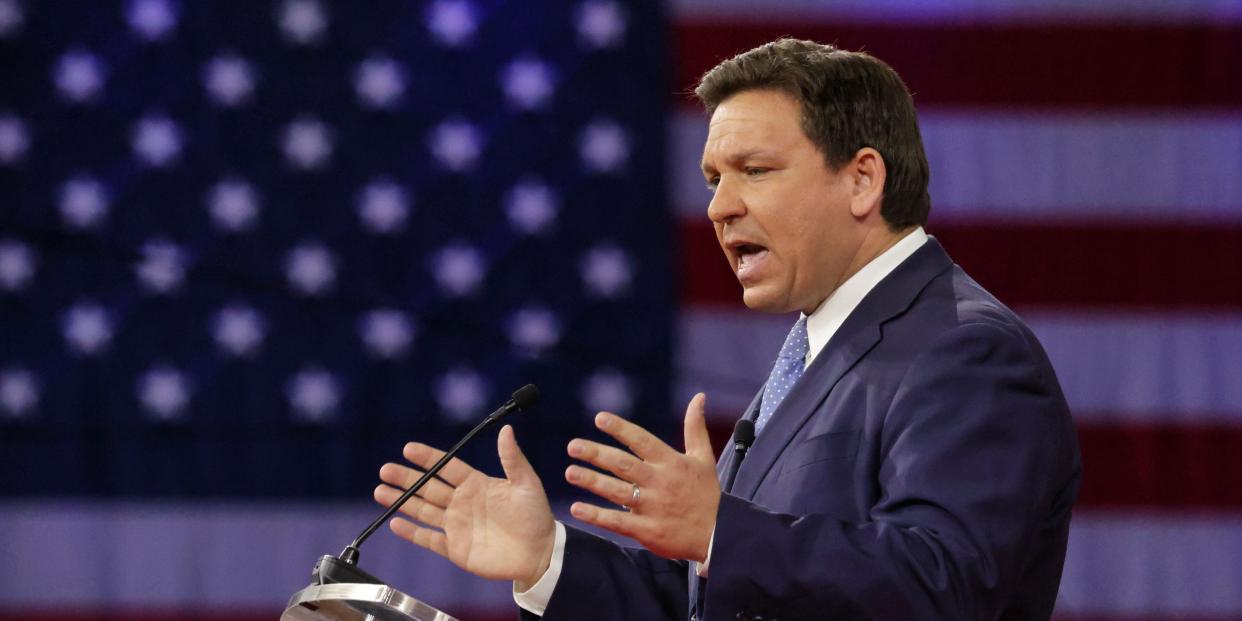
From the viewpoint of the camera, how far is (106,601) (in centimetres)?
375

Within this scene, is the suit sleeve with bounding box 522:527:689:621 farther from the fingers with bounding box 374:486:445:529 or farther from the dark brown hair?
the dark brown hair

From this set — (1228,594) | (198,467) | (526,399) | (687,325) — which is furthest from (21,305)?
(1228,594)

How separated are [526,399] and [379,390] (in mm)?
2242

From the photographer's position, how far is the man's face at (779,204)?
171 cm

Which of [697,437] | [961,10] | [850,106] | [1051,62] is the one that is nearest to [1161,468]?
[1051,62]

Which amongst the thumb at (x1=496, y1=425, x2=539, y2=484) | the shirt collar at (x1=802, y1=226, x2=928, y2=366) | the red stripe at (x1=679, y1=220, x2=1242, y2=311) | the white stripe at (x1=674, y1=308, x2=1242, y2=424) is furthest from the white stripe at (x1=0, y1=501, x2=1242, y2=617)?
the thumb at (x1=496, y1=425, x2=539, y2=484)

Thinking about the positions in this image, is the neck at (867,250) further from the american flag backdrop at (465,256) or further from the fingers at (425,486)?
the american flag backdrop at (465,256)

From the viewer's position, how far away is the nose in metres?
1.73

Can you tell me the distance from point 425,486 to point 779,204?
0.55 m

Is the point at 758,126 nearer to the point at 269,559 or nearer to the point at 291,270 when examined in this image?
the point at 291,270

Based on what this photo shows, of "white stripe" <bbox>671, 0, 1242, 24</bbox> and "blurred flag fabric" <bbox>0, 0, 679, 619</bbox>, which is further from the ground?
"white stripe" <bbox>671, 0, 1242, 24</bbox>

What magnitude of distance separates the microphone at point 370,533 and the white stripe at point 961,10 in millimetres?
2416

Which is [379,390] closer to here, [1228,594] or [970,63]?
[970,63]

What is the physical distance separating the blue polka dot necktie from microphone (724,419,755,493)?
0.25 feet
